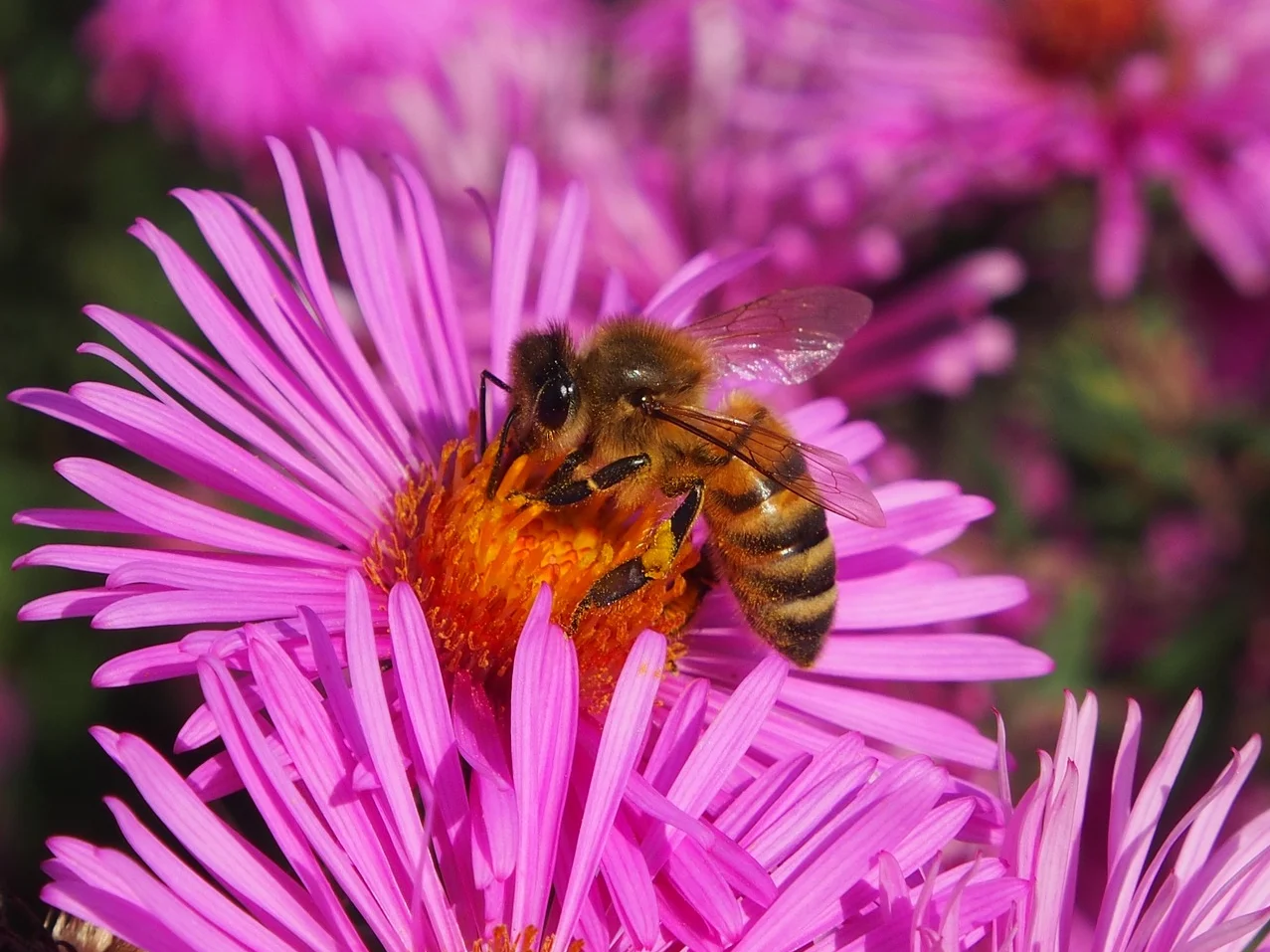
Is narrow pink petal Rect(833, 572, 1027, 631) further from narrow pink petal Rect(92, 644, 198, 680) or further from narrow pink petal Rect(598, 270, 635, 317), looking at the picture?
narrow pink petal Rect(92, 644, 198, 680)

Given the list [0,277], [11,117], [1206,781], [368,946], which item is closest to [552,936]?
[368,946]

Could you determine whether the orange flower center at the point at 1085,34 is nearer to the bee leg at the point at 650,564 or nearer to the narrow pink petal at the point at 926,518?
the narrow pink petal at the point at 926,518

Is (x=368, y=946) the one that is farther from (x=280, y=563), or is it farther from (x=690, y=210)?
(x=690, y=210)

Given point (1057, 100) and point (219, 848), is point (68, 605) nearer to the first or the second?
point (219, 848)

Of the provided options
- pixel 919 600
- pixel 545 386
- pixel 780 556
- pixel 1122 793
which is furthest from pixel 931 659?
pixel 545 386

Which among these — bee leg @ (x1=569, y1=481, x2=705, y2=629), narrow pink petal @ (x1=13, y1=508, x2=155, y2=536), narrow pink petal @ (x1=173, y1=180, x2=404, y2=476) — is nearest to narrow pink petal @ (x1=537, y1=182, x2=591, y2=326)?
narrow pink petal @ (x1=173, y1=180, x2=404, y2=476)

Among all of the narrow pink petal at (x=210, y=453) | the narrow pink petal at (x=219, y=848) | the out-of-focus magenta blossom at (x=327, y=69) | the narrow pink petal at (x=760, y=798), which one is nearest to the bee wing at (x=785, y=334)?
the narrow pink petal at (x=210, y=453)
